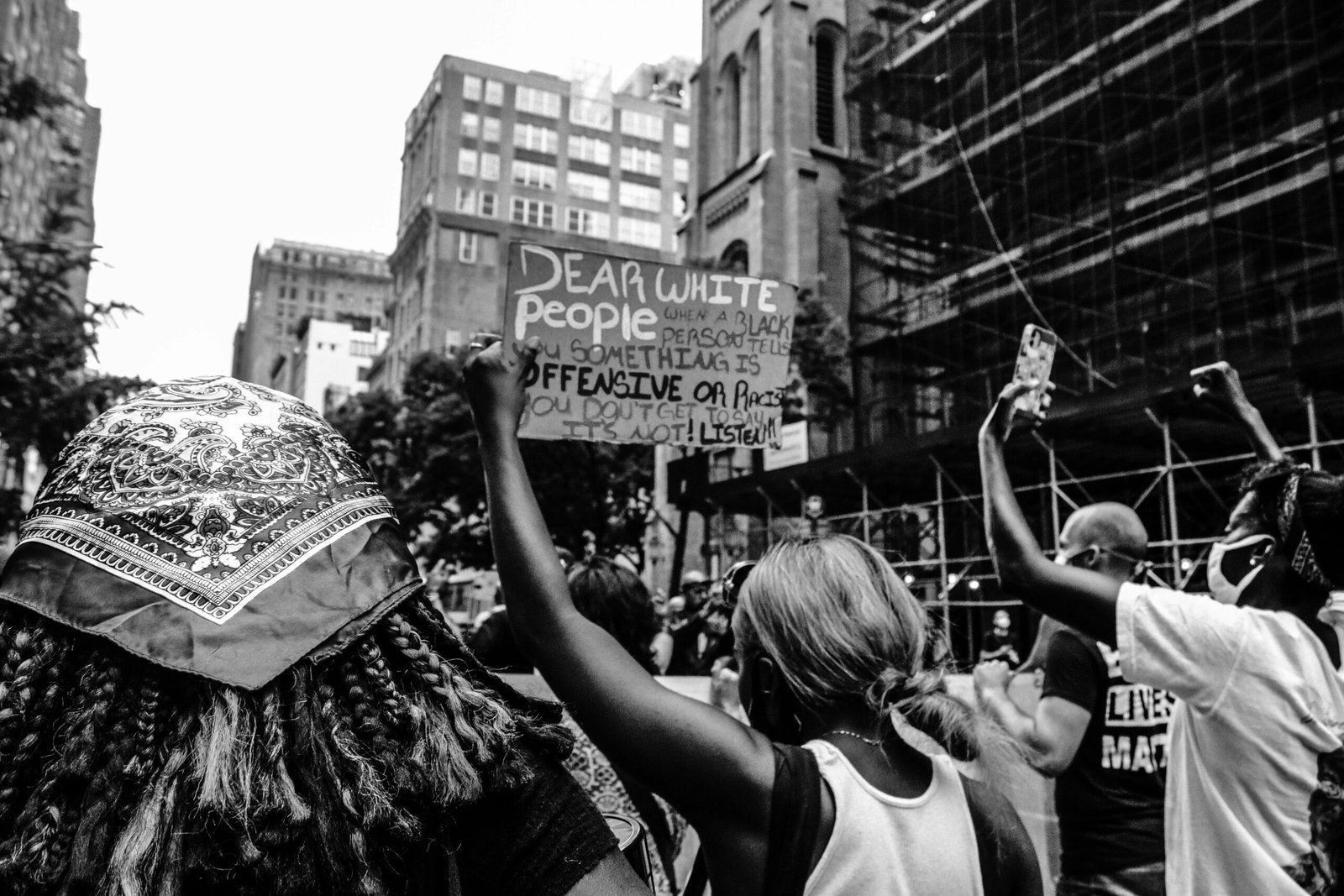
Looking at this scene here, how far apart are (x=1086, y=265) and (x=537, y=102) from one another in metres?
61.6

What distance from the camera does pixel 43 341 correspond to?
37.2 ft

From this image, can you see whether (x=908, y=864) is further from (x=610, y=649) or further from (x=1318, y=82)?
(x=1318, y=82)

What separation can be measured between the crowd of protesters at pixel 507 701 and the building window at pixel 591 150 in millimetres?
79016

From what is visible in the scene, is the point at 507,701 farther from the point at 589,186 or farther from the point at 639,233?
the point at 639,233

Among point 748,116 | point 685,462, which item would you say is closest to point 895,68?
point 748,116

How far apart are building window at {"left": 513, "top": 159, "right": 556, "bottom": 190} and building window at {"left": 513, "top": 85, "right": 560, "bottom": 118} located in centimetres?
409

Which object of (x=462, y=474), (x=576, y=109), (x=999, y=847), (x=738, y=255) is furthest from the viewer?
(x=576, y=109)

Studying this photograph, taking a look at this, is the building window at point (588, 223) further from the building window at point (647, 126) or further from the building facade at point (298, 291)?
the building facade at point (298, 291)

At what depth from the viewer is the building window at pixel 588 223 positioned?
2997 inches

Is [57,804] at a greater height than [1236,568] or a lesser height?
lesser

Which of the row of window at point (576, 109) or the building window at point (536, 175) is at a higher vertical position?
the row of window at point (576, 109)

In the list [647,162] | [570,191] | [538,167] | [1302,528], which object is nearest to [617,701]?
[1302,528]

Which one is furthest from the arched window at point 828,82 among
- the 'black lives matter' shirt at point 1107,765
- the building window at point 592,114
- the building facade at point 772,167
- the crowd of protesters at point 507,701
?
the building window at point 592,114

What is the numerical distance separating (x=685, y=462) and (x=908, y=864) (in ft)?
80.1
